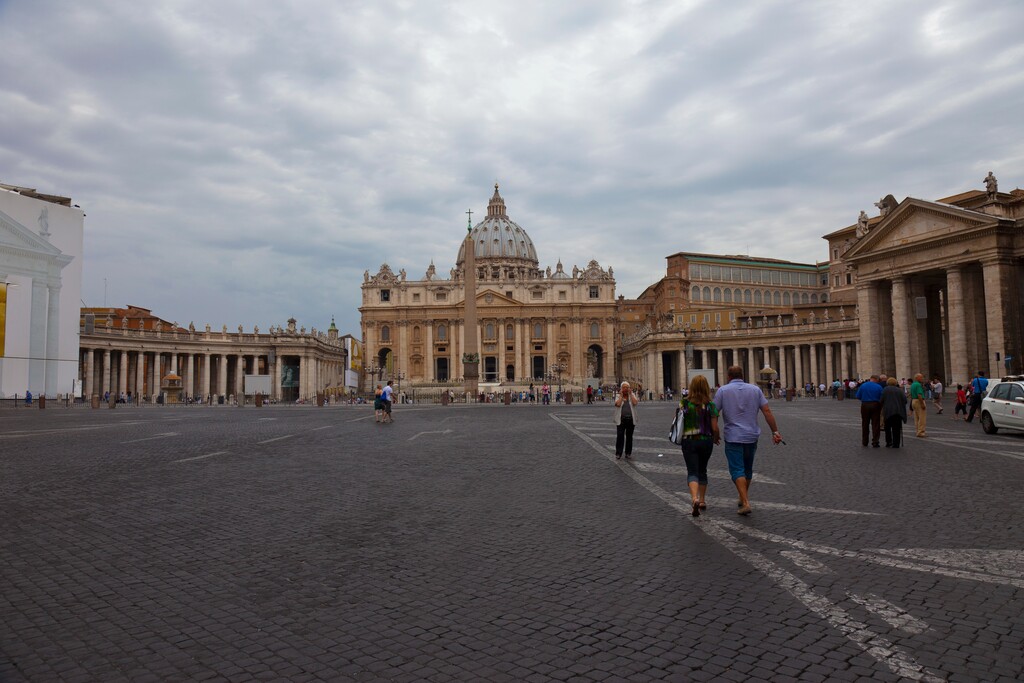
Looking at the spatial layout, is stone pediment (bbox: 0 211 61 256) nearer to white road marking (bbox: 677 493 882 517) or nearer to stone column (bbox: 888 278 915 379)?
white road marking (bbox: 677 493 882 517)

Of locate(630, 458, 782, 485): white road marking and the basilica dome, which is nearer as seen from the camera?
locate(630, 458, 782, 485): white road marking

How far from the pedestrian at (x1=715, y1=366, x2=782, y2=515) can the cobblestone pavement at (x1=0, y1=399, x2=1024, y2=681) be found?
373 millimetres

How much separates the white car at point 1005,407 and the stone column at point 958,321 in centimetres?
1882

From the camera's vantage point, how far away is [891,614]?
4207mm

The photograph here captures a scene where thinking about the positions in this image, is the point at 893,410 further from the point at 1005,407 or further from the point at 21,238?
the point at 21,238

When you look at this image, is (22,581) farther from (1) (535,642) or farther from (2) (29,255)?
(2) (29,255)

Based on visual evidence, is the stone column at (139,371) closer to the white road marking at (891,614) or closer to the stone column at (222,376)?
the stone column at (222,376)

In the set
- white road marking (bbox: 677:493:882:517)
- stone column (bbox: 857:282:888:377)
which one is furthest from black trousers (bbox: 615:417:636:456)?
stone column (bbox: 857:282:888:377)

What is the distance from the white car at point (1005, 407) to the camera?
50.7 ft

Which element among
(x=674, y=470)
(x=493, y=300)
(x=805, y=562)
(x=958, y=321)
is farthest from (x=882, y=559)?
(x=493, y=300)

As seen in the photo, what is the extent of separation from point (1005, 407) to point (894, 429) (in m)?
4.66

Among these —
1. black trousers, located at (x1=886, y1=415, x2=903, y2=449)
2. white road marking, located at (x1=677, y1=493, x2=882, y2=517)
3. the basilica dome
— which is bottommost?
white road marking, located at (x1=677, y1=493, x2=882, y2=517)

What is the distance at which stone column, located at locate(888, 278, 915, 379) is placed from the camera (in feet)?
119

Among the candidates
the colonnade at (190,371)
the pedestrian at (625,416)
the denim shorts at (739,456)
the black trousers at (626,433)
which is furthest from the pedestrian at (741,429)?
the colonnade at (190,371)
